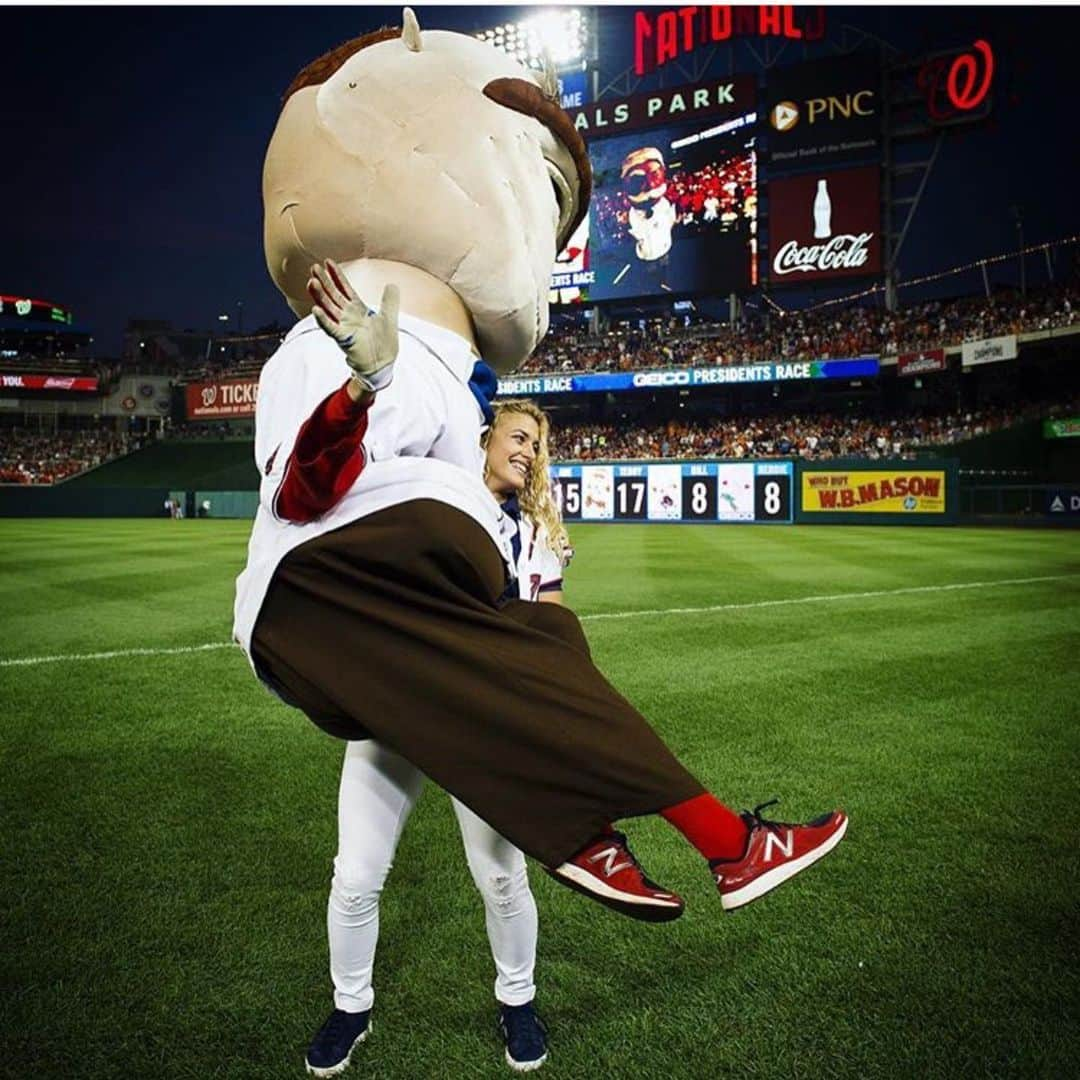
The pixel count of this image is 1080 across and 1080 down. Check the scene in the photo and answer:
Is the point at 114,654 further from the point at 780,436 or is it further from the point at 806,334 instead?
the point at 806,334

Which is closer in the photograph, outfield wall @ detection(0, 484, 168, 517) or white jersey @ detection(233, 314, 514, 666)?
white jersey @ detection(233, 314, 514, 666)

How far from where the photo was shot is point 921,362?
3183cm

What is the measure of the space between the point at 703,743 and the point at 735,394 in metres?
36.9

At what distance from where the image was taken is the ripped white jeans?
2121mm

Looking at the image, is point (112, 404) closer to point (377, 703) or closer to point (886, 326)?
point (886, 326)

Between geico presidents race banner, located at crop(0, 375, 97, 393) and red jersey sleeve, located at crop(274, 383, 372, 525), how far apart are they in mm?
61778

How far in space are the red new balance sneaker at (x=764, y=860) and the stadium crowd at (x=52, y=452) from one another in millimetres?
48840

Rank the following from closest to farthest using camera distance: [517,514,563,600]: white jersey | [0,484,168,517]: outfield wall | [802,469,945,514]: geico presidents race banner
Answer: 1. [517,514,563,600]: white jersey
2. [802,469,945,514]: geico presidents race banner
3. [0,484,168,517]: outfield wall

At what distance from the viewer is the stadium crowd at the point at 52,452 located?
46.2 meters

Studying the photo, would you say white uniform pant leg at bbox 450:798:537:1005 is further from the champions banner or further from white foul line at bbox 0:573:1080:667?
the champions banner

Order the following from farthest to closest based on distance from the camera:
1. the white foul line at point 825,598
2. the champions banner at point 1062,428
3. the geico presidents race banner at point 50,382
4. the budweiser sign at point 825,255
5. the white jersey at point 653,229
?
the geico presidents race banner at point 50,382 < the white jersey at point 653,229 < the budweiser sign at point 825,255 < the champions banner at point 1062,428 < the white foul line at point 825,598

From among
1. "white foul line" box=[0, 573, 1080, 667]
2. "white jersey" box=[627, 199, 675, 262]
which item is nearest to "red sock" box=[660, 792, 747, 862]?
"white foul line" box=[0, 573, 1080, 667]

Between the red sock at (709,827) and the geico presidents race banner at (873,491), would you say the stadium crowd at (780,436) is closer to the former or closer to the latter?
the geico presidents race banner at (873,491)

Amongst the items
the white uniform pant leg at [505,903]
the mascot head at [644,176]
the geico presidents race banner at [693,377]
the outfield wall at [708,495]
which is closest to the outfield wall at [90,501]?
the outfield wall at [708,495]
